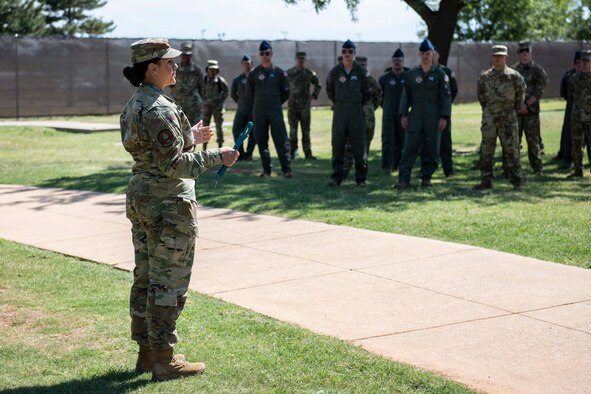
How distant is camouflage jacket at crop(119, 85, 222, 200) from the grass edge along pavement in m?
1.09

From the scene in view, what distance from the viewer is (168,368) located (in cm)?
579

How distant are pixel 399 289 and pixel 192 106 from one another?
11.5 m

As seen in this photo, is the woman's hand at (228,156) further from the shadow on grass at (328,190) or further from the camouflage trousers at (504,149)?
the camouflage trousers at (504,149)

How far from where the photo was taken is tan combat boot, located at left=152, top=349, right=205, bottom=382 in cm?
577

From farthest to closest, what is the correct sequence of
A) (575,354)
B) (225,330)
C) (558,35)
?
1. (558,35)
2. (225,330)
3. (575,354)

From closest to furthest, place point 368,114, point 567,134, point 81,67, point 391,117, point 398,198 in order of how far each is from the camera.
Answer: point 398,198 → point 391,117 → point 567,134 → point 368,114 → point 81,67

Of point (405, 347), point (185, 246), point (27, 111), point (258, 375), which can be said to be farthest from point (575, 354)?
point (27, 111)

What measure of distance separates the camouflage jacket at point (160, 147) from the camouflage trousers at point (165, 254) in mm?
73

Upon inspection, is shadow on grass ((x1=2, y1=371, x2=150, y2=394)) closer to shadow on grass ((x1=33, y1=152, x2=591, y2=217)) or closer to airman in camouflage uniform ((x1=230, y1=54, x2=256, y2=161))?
shadow on grass ((x1=33, y1=152, x2=591, y2=217))

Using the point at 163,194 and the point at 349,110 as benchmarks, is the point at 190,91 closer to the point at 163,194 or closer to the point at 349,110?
the point at 349,110

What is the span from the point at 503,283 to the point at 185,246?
11.0 feet

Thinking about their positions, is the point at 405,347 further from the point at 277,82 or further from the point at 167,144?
the point at 277,82

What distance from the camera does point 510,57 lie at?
146 feet

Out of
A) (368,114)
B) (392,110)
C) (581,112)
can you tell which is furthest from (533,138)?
(368,114)
